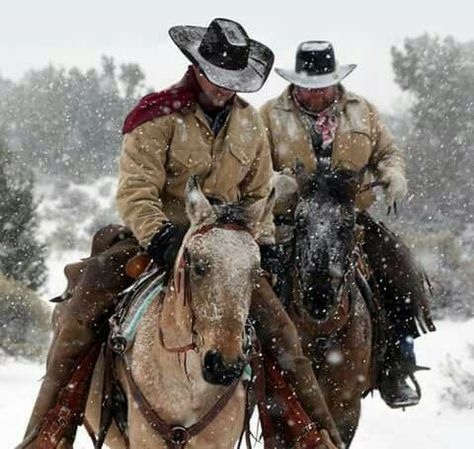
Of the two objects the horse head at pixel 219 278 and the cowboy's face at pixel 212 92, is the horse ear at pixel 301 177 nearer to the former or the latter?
the cowboy's face at pixel 212 92

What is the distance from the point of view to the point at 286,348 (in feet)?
Result: 16.2

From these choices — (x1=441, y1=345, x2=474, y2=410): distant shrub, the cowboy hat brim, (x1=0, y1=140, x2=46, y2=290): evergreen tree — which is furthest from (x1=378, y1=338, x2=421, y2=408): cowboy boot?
(x1=0, y1=140, x2=46, y2=290): evergreen tree

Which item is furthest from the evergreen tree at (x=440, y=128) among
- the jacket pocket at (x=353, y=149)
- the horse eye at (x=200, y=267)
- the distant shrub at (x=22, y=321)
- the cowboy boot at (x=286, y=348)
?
the horse eye at (x=200, y=267)

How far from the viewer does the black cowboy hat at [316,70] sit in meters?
6.71

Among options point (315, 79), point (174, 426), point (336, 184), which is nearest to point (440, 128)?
point (315, 79)

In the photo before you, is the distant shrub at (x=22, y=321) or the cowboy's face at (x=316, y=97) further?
the distant shrub at (x=22, y=321)

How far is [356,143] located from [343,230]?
1.56m

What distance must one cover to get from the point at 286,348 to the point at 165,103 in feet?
4.86

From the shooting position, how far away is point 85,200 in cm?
3462

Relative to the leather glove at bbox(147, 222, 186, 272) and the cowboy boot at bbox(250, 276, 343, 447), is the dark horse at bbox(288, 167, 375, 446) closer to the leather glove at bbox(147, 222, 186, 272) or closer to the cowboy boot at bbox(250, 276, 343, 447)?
the cowboy boot at bbox(250, 276, 343, 447)

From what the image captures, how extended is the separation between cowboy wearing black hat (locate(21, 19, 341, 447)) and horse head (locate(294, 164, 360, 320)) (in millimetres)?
534

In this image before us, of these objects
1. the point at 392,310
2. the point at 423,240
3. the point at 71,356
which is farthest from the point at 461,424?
the point at 423,240

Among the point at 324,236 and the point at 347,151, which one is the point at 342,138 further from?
the point at 324,236

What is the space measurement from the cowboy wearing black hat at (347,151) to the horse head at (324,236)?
1.00m
